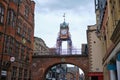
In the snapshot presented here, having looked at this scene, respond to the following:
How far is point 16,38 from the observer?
88.5ft

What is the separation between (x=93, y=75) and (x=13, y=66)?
11895 millimetres

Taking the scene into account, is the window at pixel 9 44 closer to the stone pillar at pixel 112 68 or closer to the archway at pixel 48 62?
the archway at pixel 48 62

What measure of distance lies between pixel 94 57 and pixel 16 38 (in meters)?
12.1

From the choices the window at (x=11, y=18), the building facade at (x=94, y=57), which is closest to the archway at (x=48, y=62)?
the building facade at (x=94, y=57)

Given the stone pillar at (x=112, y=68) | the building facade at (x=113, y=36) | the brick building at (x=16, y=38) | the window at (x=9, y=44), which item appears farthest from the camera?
the window at (x=9, y=44)

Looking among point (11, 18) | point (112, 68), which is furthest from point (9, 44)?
point (112, 68)

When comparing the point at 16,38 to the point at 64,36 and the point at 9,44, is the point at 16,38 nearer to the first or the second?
the point at 9,44

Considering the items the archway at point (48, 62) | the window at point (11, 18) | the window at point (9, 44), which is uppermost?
the window at point (11, 18)

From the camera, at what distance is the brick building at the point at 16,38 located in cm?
2336

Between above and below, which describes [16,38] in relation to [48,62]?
above

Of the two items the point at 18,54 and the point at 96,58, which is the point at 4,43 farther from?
the point at 96,58

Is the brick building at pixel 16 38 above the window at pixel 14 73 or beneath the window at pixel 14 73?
above

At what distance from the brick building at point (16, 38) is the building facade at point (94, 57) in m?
9.62

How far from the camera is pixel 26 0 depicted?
104ft
